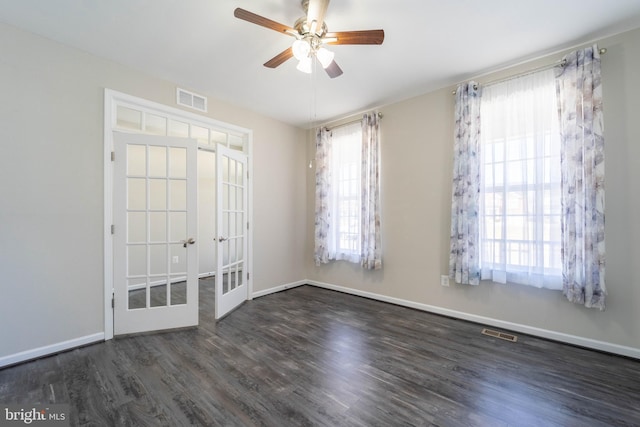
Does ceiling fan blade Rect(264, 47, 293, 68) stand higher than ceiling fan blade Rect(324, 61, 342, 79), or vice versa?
ceiling fan blade Rect(264, 47, 293, 68)

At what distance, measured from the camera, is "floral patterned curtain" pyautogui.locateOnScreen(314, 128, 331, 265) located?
4.57 m

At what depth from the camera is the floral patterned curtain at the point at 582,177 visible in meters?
2.40

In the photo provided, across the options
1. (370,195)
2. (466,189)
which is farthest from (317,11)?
(370,195)

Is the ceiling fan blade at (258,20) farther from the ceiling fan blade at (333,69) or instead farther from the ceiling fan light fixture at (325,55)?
the ceiling fan blade at (333,69)

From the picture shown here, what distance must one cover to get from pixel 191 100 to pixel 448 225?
3.60 metres

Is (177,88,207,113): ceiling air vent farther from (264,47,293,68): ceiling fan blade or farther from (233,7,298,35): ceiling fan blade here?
(233,7,298,35): ceiling fan blade

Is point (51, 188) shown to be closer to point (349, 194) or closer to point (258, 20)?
point (258, 20)

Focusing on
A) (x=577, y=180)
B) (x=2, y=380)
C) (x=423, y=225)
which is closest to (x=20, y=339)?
(x=2, y=380)

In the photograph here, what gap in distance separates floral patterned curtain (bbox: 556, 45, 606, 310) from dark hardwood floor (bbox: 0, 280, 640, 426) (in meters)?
0.68

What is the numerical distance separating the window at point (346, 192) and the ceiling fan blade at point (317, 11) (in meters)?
2.35

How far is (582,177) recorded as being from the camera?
246cm

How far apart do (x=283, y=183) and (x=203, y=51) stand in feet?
7.64
